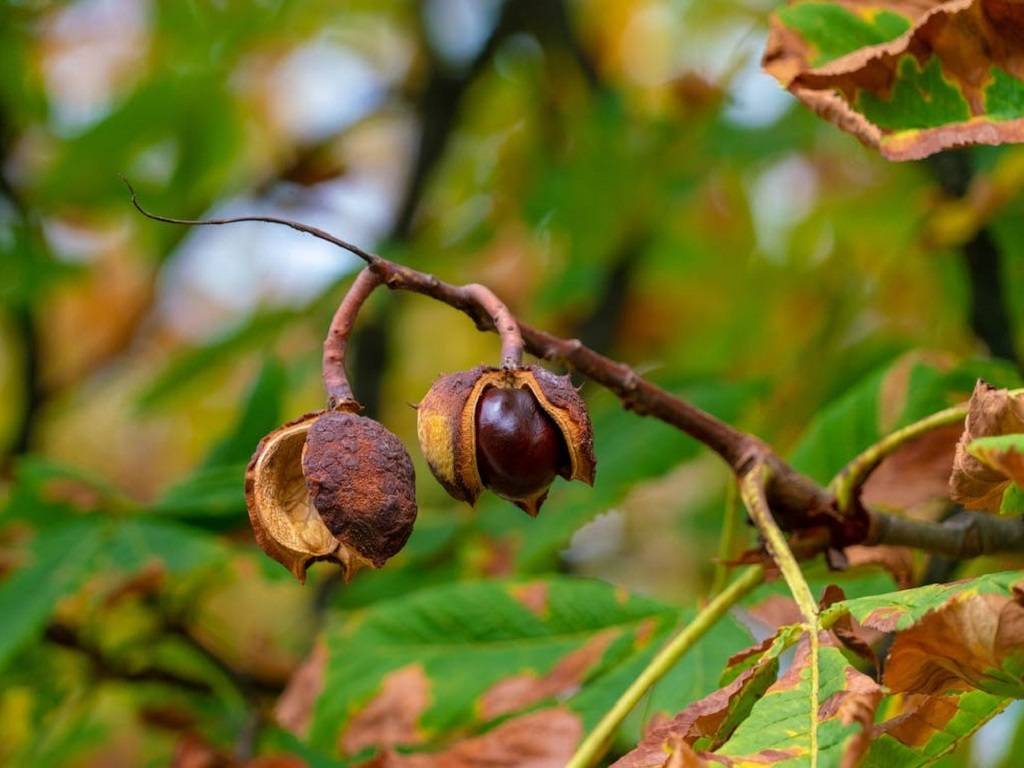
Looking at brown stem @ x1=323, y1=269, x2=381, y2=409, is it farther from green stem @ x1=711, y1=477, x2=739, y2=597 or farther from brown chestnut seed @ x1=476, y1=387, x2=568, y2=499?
green stem @ x1=711, y1=477, x2=739, y2=597

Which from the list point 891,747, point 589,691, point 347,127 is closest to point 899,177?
point 347,127

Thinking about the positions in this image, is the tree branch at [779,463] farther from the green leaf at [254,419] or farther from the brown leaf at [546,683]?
the green leaf at [254,419]

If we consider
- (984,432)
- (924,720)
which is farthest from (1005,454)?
(924,720)

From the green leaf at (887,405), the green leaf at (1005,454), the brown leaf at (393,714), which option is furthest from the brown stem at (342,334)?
the green leaf at (887,405)

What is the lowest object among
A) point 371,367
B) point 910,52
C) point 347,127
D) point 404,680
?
point 371,367

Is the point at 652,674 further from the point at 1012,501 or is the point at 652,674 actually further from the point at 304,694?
the point at 304,694

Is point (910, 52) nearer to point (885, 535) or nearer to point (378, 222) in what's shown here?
point (885, 535)
